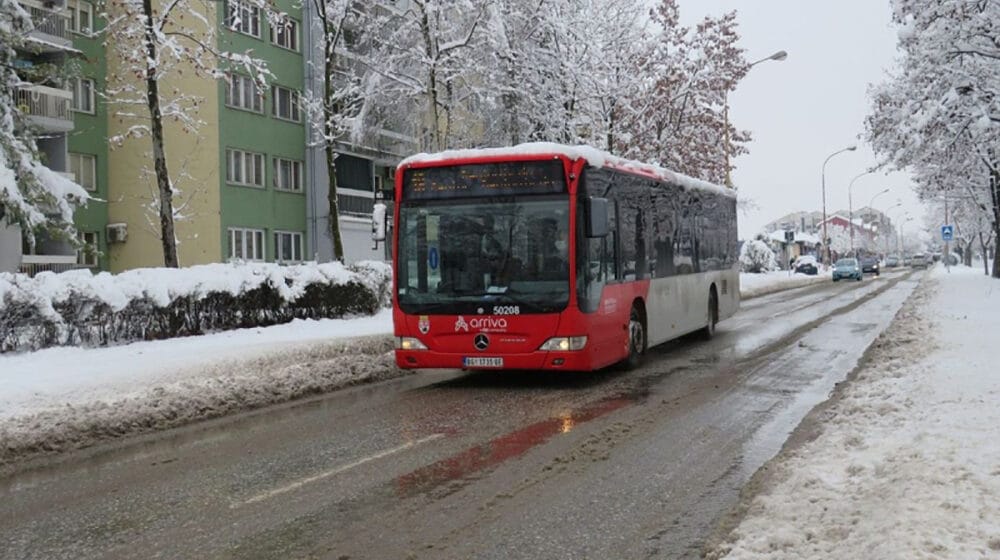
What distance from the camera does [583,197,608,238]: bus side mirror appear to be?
1114 centimetres

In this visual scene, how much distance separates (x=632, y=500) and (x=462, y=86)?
26.8 metres

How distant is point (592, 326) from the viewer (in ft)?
37.0

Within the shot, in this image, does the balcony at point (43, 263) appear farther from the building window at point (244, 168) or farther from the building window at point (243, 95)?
the building window at point (243, 95)

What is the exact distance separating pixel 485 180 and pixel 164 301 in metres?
7.33

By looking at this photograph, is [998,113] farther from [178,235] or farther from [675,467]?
[178,235]

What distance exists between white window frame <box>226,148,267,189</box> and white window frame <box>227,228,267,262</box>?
1.82 meters

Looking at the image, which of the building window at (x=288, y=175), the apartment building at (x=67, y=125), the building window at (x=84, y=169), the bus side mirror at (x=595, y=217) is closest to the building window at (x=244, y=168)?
the building window at (x=288, y=175)

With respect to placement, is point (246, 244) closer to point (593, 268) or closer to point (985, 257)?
point (593, 268)

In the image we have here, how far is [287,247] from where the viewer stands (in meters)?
38.1

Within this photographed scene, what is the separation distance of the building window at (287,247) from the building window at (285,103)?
484 cm

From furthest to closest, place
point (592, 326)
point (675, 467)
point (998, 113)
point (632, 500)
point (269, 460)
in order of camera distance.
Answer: point (998, 113), point (592, 326), point (269, 460), point (675, 467), point (632, 500)

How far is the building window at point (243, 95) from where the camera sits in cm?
3503

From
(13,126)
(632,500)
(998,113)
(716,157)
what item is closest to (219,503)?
(632,500)

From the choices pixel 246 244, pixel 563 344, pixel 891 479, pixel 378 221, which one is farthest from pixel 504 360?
pixel 246 244
